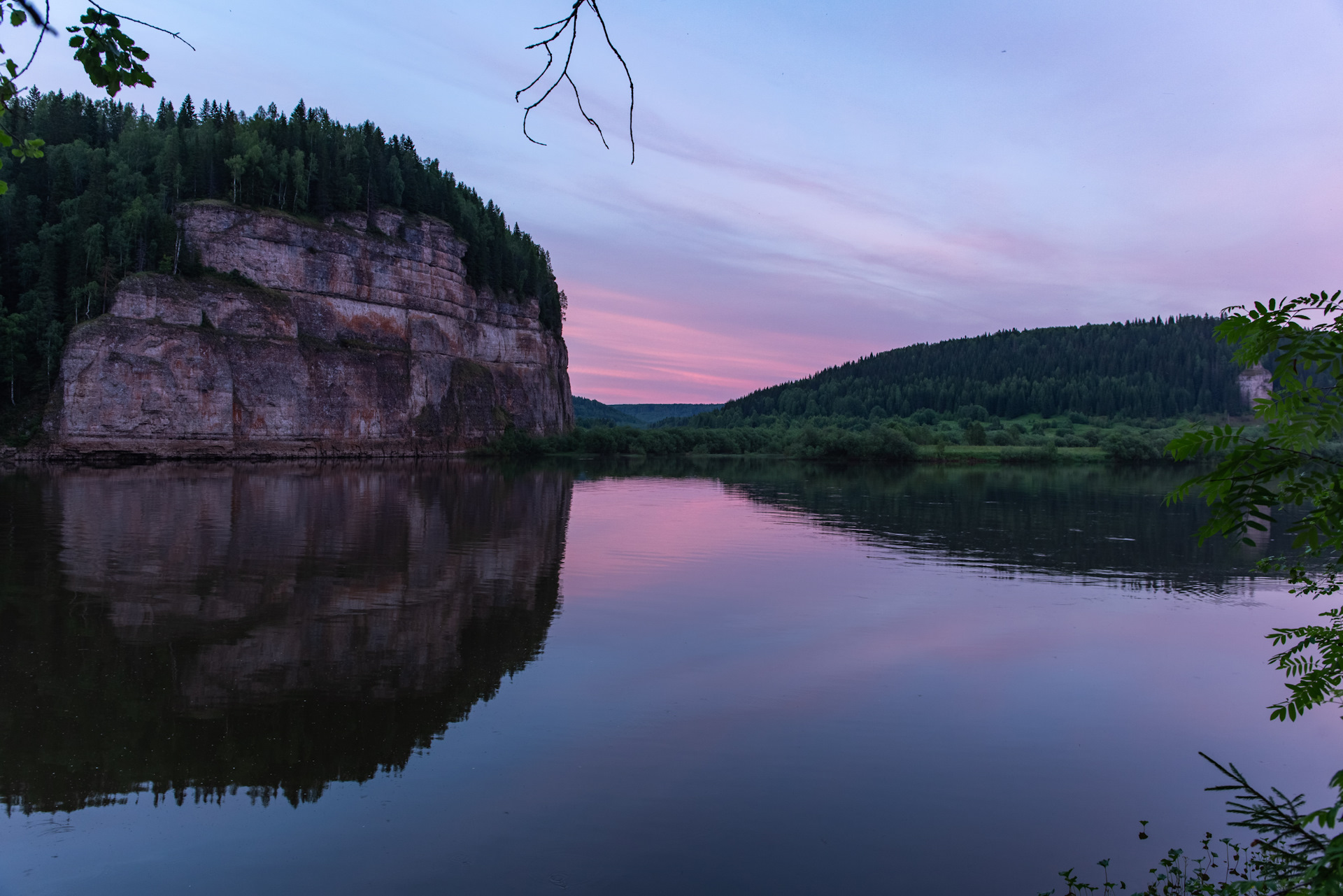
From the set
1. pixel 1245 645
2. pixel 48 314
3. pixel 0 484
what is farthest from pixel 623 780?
pixel 48 314

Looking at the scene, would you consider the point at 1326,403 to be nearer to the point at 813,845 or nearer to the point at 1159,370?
the point at 813,845

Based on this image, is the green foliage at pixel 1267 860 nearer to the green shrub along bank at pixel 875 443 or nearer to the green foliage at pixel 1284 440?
the green foliage at pixel 1284 440

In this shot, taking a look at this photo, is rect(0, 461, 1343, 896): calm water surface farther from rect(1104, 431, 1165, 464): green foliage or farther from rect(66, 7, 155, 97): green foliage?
rect(1104, 431, 1165, 464): green foliage

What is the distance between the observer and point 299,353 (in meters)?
78.4

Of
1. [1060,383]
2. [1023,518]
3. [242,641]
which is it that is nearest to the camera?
[242,641]

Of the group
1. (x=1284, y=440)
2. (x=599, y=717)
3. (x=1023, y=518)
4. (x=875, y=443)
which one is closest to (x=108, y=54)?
(x=1284, y=440)

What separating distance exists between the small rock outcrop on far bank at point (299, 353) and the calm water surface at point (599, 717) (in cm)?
4547

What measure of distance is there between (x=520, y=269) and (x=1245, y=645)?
10501cm

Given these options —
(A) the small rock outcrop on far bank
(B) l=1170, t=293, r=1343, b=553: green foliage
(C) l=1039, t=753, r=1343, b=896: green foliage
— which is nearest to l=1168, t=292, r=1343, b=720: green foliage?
(B) l=1170, t=293, r=1343, b=553: green foliage

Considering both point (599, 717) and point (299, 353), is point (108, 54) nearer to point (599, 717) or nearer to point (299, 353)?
point (599, 717)

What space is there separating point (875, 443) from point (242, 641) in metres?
101

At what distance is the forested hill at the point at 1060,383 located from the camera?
161 m

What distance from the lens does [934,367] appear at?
644ft

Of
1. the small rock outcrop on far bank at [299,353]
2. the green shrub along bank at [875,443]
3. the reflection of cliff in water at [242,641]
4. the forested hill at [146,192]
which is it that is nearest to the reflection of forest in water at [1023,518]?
the reflection of cliff in water at [242,641]
